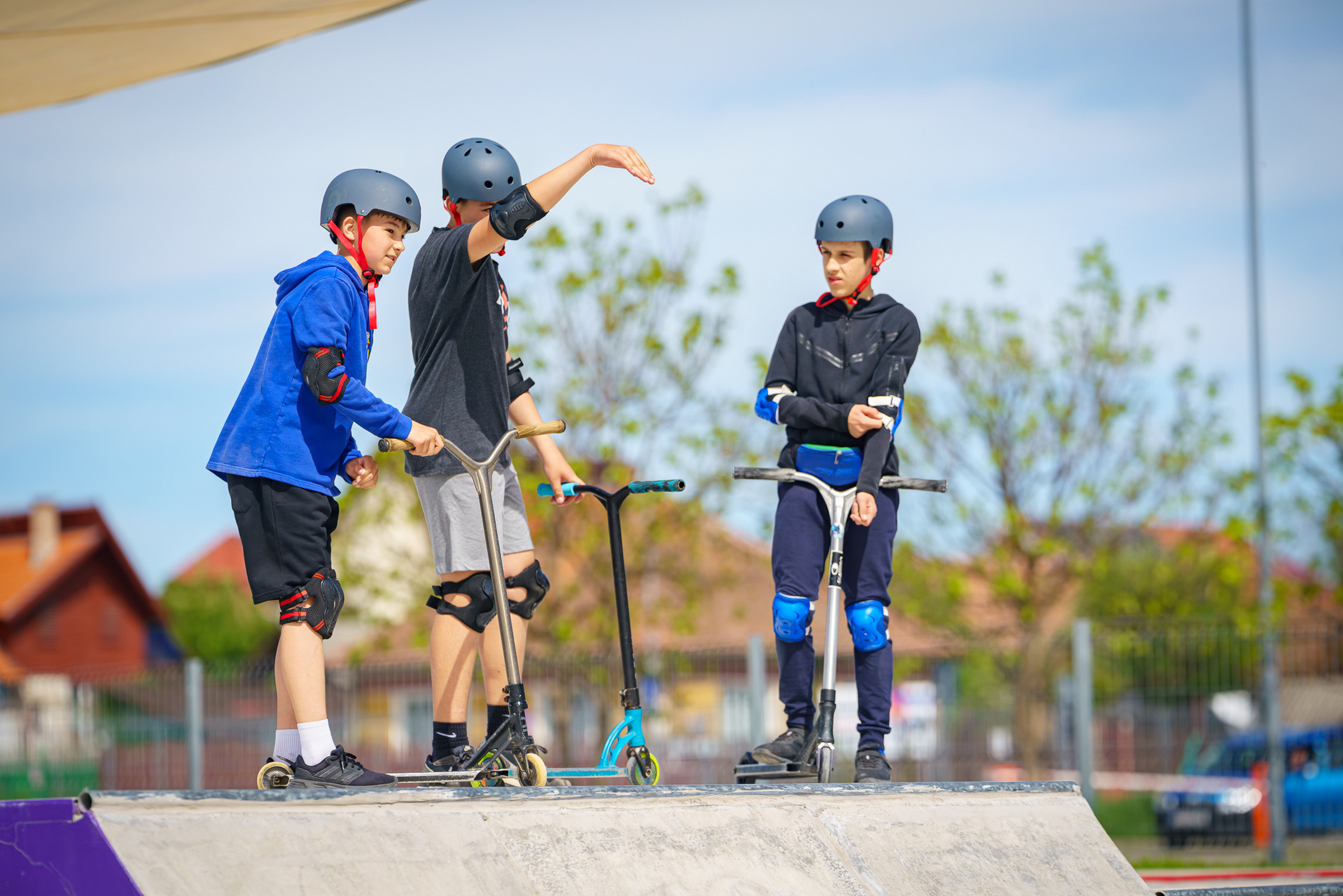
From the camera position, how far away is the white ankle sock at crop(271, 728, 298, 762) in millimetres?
3932

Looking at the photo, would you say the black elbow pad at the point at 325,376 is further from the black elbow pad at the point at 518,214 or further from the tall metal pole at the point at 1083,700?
the tall metal pole at the point at 1083,700

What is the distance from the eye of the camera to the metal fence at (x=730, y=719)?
40.7 feet

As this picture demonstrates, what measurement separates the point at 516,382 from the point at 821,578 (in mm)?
1368

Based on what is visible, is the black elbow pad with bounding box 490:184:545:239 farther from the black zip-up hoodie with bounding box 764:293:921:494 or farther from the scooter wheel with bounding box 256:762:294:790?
the scooter wheel with bounding box 256:762:294:790

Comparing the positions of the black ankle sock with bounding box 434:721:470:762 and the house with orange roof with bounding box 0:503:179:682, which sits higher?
the black ankle sock with bounding box 434:721:470:762

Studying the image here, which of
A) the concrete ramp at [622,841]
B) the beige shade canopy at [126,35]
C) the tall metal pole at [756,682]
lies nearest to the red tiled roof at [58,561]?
the tall metal pole at [756,682]

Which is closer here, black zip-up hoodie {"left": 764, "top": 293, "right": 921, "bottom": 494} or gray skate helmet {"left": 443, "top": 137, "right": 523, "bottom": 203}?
gray skate helmet {"left": 443, "top": 137, "right": 523, "bottom": 203}

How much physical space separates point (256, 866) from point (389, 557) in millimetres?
15905

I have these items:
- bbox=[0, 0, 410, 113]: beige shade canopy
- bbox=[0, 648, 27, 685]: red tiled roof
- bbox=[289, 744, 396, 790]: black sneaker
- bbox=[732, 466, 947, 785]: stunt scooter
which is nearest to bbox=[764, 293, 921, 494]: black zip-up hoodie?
bbox=[732, 466, 947, 785]: stunt scooter

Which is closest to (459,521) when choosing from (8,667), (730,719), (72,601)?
(730,719)

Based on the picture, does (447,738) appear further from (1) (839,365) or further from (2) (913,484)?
(1) (839,365)

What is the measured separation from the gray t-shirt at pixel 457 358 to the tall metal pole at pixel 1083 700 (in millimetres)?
8124

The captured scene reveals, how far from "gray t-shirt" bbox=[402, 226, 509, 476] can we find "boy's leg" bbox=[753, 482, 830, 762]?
1124 millimetres

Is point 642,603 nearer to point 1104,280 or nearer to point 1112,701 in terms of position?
point 1112,701
